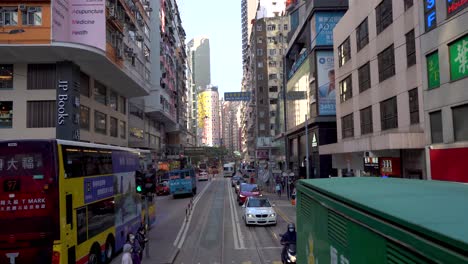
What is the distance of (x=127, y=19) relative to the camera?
4491 cm

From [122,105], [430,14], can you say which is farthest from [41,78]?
[430,14]

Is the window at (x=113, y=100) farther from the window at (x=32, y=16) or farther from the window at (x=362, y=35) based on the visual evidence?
the window at (x=362, y=35)

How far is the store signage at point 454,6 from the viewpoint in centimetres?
1827

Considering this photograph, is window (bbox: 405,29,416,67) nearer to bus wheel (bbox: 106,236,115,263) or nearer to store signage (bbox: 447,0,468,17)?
store signage (bbox: 447,0,468,17)

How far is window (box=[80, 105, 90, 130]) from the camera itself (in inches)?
1413

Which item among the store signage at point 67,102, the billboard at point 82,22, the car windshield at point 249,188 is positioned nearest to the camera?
the billboard at point 82,22

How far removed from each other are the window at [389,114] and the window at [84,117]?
76.1ft

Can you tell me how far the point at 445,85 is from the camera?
1978cm

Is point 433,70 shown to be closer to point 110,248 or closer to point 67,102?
point 110,248

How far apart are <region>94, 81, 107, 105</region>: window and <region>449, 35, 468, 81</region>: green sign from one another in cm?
3025

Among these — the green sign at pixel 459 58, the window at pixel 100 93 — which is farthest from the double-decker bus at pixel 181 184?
the green sign at pixel 459 58

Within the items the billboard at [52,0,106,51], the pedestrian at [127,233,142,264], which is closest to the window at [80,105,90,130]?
the billboard at [52,0,106,51]

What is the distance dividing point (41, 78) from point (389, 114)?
26.0m

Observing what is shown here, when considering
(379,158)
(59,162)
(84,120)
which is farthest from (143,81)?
(59,162)
